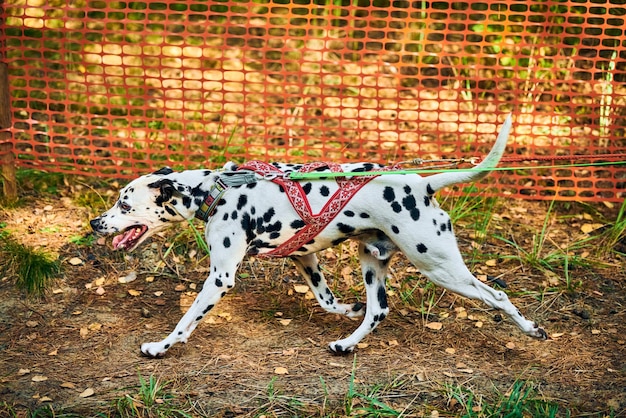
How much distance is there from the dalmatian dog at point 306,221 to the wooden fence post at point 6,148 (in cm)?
211

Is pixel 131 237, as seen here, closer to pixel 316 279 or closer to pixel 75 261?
pixel 316 279

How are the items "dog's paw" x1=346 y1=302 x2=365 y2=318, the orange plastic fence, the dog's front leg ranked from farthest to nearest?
the orange plastic fence → "dog's paw" x1=346 y1=302 x2=365 y2=318 → the dog's front leg

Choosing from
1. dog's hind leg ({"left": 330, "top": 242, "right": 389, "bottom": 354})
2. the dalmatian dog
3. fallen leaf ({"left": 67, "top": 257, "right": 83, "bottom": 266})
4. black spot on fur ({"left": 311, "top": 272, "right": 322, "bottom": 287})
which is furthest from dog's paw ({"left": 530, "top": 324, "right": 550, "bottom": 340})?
fallen leaf ({"left": 67, "top": 257, "right": 83, "bottom": 266})

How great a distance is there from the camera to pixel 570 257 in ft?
19.7

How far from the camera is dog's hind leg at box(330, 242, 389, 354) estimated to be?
16.1 ft

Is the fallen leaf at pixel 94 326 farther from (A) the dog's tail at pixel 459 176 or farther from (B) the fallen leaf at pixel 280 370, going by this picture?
(A) the dog's tail at pixel 459 176

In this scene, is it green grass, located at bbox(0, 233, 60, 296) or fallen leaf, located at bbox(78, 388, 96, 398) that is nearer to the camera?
fallen leaf, located at bbox(78, 388, 96, 398)

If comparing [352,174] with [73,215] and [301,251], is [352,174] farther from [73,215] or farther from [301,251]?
[73,215]

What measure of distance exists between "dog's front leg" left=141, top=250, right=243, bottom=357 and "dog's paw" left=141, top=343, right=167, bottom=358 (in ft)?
0.19

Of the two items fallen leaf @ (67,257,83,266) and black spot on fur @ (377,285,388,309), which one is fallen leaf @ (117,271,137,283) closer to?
fallen leaf @ (67,257,83,266)

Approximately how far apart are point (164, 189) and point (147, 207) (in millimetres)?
153

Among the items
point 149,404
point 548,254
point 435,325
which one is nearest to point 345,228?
point 435,325

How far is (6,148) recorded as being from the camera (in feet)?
21.5

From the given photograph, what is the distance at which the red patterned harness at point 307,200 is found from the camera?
4590 mm
